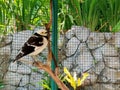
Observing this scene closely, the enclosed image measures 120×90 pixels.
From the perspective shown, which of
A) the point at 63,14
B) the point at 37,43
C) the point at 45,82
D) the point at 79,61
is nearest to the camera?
the point at 37,43

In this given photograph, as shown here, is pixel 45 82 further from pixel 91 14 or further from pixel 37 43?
pixel 37 43

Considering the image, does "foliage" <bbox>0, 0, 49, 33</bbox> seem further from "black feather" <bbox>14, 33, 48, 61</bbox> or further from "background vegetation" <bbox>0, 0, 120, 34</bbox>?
"black feather" <bbox>14, 33, 48, 61</bbox>

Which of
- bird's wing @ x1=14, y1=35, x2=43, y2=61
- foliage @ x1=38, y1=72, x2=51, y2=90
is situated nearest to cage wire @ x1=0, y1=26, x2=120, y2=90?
foliage @ x1=38, y1=72, x2=51, y2=90

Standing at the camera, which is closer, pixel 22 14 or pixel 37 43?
pixel 37 43

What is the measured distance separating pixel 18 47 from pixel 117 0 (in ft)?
3.01

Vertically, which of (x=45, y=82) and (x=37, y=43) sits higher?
(x=37, y=43)

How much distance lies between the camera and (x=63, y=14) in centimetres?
316

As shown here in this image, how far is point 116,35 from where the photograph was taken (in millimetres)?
3002

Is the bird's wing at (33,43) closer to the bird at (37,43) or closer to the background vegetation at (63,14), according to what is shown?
the bird at (37,43)

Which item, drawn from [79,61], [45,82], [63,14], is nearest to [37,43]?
[45,82]

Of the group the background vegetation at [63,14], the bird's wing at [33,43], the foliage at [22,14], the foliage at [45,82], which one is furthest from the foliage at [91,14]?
the bird's wing at [33,43]

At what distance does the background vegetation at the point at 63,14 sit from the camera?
3.09m

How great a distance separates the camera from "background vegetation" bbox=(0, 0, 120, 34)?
3092mm

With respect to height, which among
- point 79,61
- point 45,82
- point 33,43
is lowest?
point 45,82
